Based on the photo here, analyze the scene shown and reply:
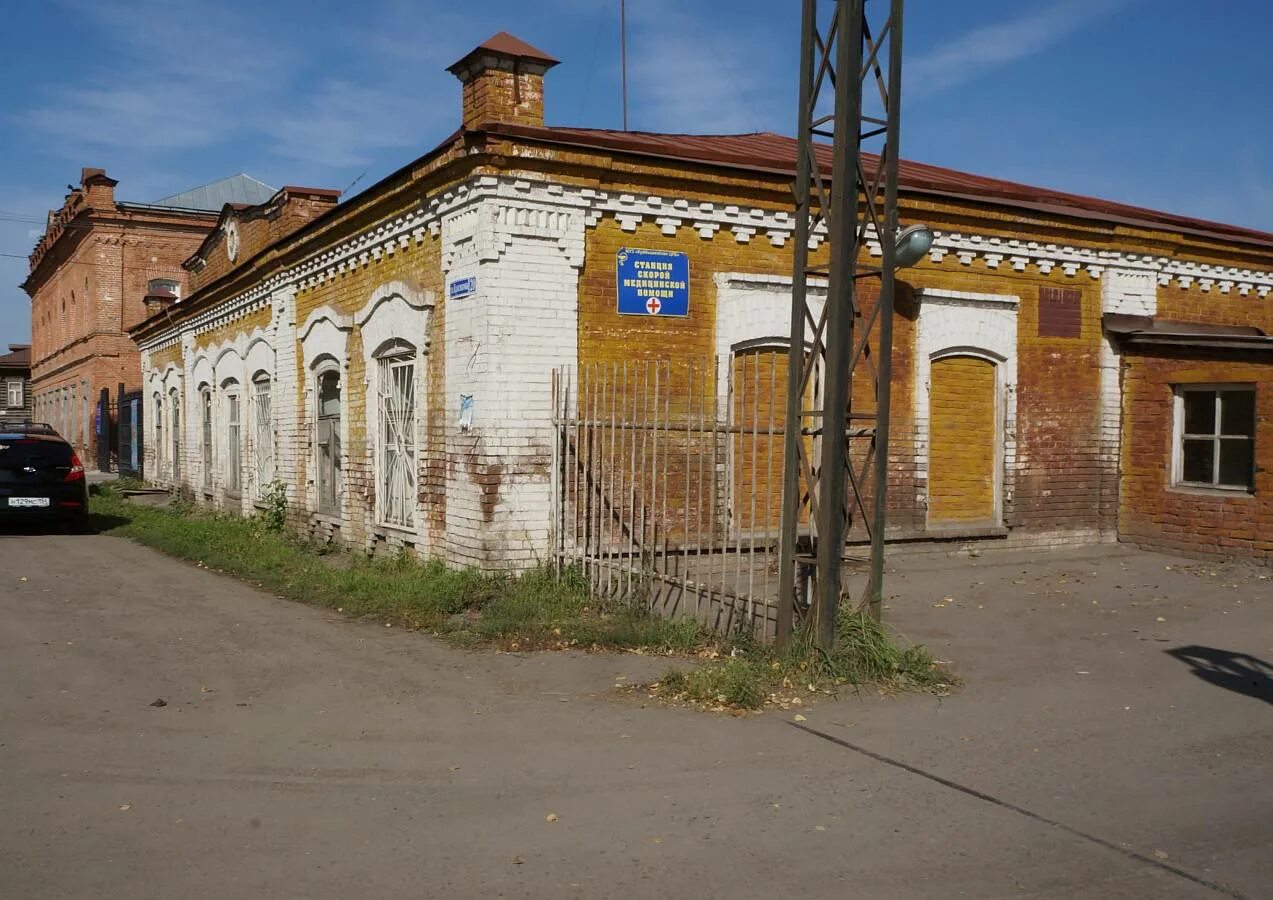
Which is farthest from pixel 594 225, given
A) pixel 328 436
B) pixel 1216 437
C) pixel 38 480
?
pixel 38 480

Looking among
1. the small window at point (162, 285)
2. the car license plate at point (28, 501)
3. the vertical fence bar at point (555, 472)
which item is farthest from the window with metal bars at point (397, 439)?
the small window at point (162, 285)

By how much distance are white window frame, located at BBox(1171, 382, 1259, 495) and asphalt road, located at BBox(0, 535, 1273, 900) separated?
11.7ft

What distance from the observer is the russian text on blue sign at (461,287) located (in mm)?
9078

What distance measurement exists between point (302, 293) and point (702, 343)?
632 centimetres

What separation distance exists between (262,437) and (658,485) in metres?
8.51

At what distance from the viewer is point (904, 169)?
1369 centimetres

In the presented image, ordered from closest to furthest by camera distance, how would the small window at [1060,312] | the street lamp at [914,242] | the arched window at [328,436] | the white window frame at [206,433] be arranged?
the street lamp at [914,242] < the small window at [1060,312] < the arched window at [328,436] < the white window frame at [206,433]

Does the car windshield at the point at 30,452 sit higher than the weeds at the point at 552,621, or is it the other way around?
Answer: the car windshield at the point at 30,452

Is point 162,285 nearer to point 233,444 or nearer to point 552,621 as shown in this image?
point 233,444

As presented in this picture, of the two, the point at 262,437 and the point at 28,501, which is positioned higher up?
the point at 262,437

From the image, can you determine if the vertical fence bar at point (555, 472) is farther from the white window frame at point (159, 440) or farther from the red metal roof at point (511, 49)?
the white window frame at point (159, 440)

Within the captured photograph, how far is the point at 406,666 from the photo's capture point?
707 centimetres

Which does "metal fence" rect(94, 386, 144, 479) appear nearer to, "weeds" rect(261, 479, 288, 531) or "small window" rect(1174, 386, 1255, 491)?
"weeds" rect(261, 479, 288, 531)

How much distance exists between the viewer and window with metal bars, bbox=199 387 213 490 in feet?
62.9
